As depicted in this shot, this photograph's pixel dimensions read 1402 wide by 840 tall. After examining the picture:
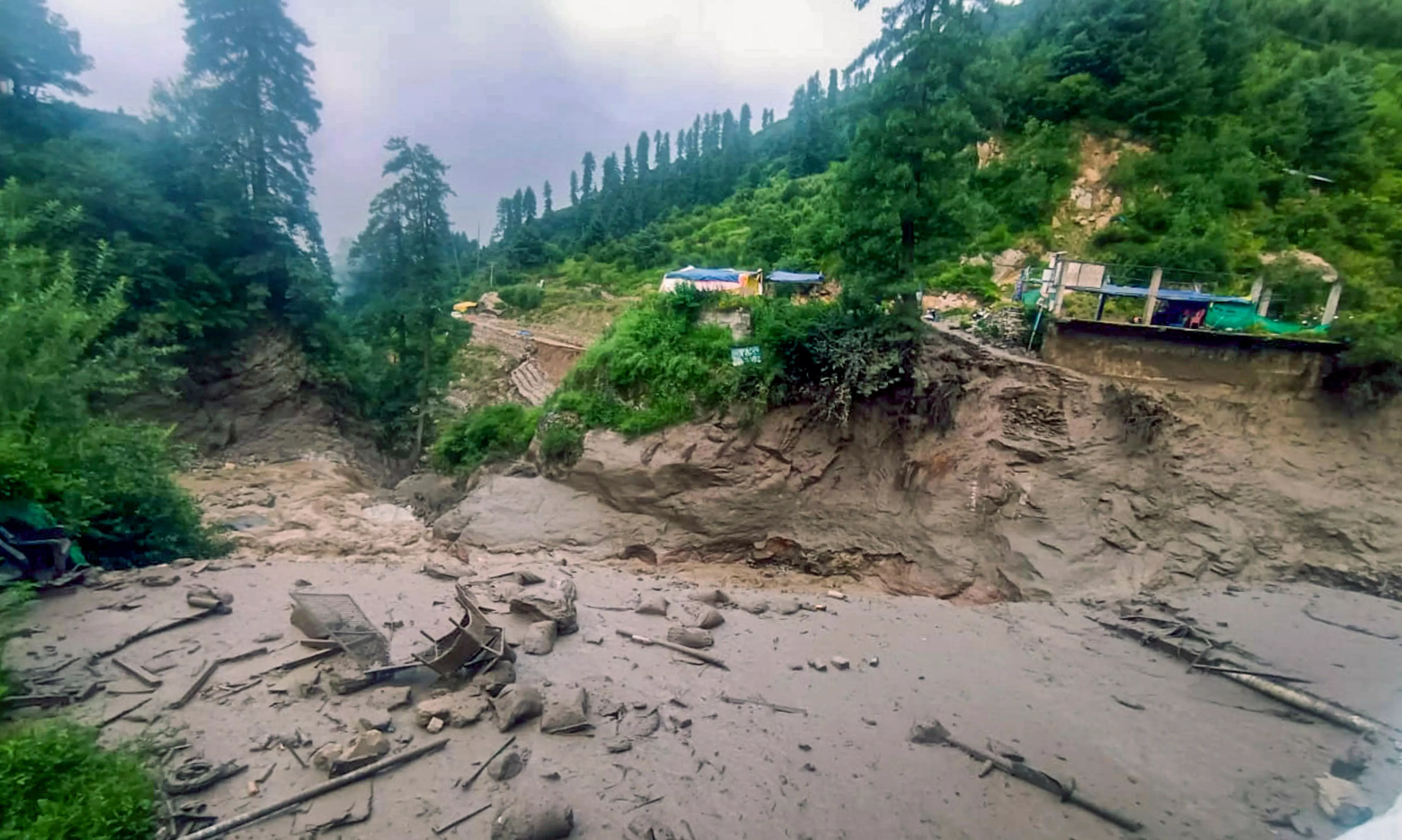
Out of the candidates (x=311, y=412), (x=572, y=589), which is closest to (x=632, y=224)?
(x=311, y=412)

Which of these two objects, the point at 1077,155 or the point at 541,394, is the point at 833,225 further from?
the point at 541,394

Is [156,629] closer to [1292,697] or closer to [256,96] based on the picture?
[1292,697]

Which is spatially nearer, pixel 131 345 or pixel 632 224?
pixel 131 345

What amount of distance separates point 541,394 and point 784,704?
65.7 feet

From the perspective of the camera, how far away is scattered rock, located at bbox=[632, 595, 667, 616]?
7938 millimetres

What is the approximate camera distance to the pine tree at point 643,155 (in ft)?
206

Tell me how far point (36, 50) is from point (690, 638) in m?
21.0

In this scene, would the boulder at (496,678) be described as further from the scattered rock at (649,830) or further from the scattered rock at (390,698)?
the scattered rock at (649,830)

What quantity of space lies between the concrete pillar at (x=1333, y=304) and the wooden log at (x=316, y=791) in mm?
15752

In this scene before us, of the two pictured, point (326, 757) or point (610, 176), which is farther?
point (610, 176)

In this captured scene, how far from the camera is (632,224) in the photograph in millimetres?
49125

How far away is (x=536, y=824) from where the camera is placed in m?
4.07

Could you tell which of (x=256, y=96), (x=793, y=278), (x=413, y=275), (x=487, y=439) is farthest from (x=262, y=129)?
(x=793, y=278)

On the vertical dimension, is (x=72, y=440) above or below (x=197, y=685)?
above
